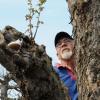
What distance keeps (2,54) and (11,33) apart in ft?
1.22

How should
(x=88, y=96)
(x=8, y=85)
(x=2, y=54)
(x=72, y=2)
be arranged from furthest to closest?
(x=8, y=85), (x=2, y=54), (x=72, y=2), (x=88, y=96)

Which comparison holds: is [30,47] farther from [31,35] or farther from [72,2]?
[72,2]

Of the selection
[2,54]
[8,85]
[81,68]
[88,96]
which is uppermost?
[8,85]

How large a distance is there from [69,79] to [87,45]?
5.78 feet

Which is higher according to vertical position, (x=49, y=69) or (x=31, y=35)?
(x=31, y=35)

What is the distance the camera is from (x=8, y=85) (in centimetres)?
1802

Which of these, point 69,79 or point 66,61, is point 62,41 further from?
point 69,79

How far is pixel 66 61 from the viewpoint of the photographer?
575 centimetres

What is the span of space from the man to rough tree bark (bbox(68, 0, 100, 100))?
4.86 feet

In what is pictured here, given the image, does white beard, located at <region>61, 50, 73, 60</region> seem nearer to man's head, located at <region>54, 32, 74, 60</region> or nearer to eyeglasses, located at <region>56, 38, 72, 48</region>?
man's head, located at <region>54, 32, 74, 60</region>

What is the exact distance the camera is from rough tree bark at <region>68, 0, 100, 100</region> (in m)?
3.73

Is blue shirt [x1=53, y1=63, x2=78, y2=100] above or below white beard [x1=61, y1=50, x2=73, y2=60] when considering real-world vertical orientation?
below

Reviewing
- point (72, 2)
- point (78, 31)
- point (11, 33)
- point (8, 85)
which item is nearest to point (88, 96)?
point (78, 31)

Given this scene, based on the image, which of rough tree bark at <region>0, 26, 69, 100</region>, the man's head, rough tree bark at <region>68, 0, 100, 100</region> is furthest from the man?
rough tree bark at <region>68, 0, 100, 100</region>
